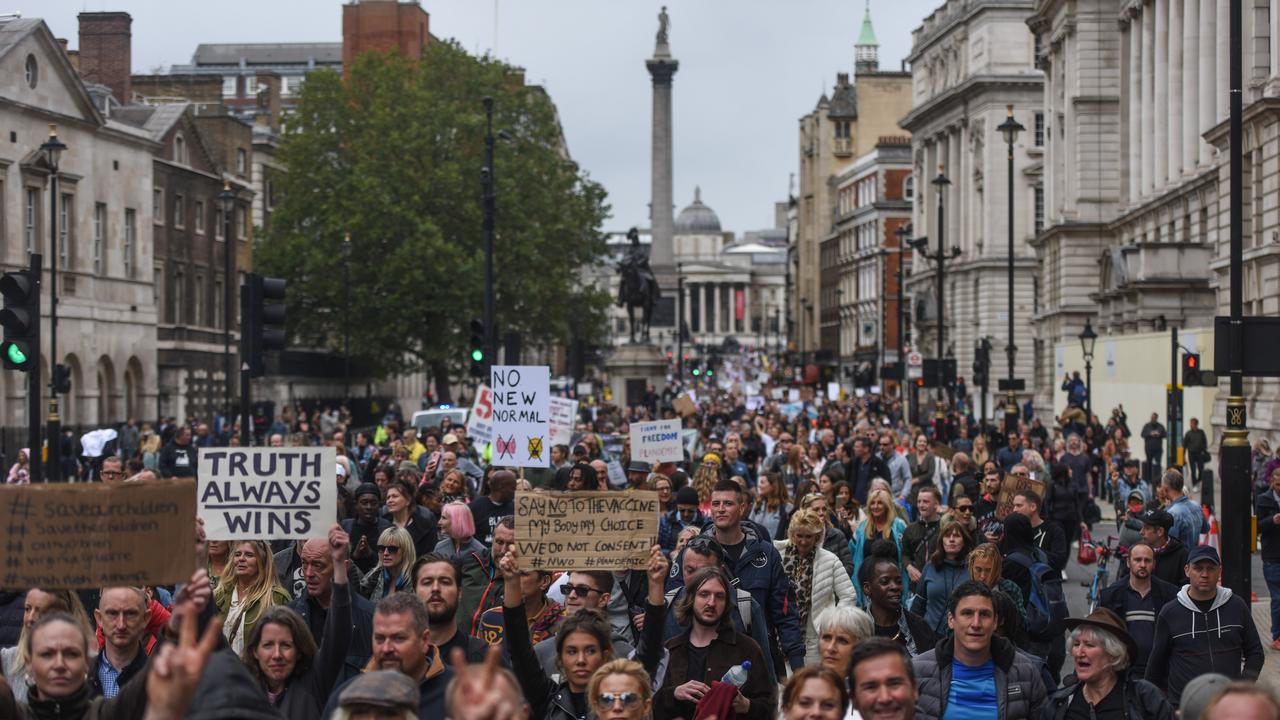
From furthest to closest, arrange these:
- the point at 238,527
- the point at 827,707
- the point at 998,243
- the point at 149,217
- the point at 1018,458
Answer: the point at 998,243 → the point at 149,217 → the point at 1018,458 → the point at 238,527 → the point at 827,707

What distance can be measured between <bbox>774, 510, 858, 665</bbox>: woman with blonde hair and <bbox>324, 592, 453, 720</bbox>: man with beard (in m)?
4.54

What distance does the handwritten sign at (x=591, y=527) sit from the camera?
1030cm

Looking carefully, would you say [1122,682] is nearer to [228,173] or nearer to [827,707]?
[827,707]

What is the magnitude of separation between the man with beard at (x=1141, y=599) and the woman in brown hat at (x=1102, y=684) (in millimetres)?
2994

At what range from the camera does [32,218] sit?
49.2 m

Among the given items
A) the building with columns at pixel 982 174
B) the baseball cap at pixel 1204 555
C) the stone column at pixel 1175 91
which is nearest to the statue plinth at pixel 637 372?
the stone column at pixel 1175 91

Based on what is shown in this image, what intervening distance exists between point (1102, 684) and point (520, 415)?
36.5ft

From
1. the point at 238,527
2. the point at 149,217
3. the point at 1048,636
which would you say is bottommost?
the point at 1048,636

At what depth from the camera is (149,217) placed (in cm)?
5725

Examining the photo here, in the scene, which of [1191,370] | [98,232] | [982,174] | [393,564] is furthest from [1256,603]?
[982,174]

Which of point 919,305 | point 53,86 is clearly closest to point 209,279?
point 53,86

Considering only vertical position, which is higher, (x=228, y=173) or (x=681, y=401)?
(x=228, y=173)

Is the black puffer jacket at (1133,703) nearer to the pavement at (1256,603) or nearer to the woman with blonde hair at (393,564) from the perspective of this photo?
the woman with blonde hair at (393,564)

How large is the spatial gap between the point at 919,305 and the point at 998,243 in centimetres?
469
